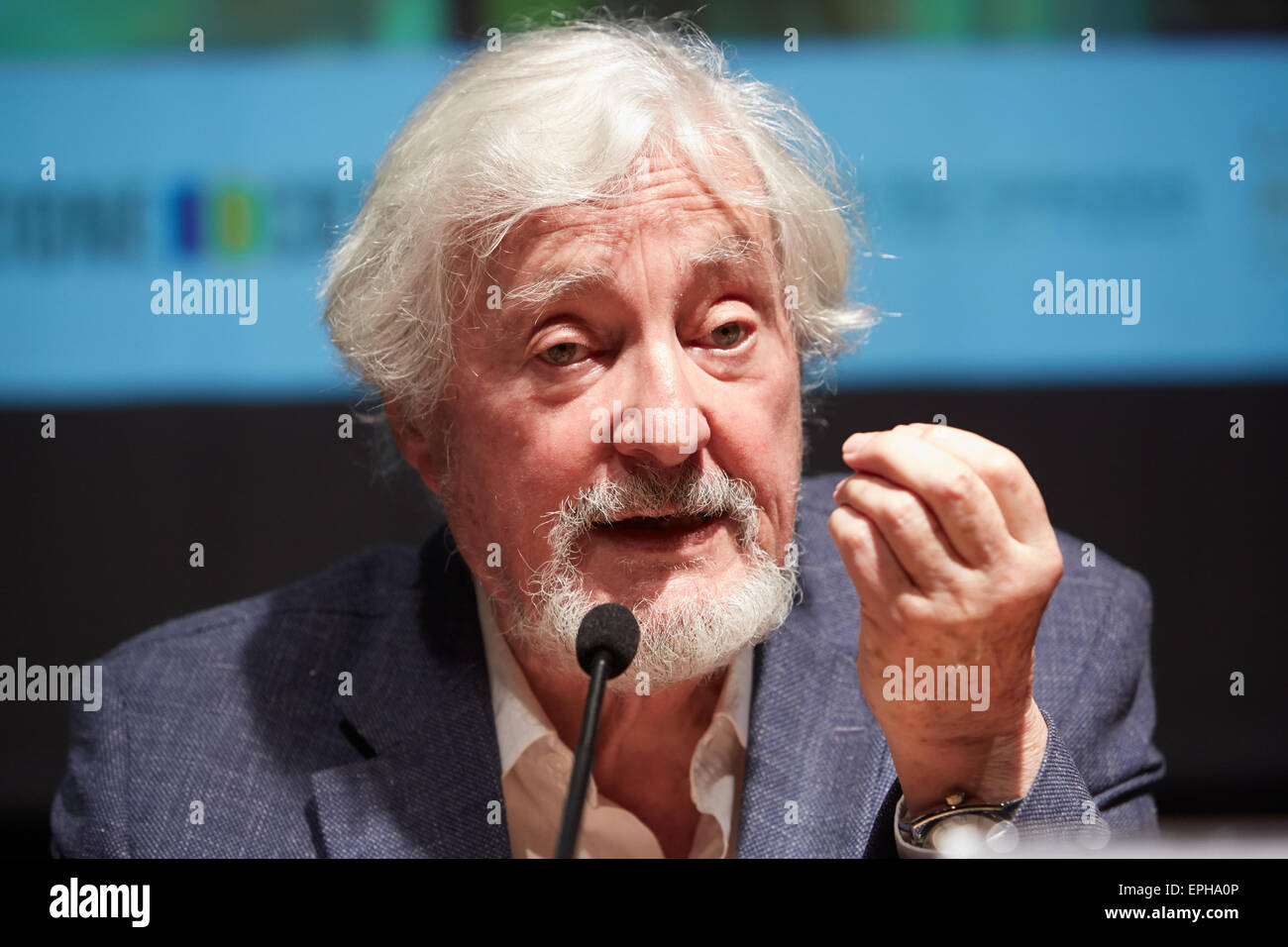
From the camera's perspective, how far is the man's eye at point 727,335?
1.68m

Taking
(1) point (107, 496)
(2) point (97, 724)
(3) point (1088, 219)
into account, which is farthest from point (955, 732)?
(1) point (107, 496)

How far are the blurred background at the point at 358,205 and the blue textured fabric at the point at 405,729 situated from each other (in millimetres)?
718

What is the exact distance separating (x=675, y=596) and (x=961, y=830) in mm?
468

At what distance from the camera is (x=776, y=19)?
259cm

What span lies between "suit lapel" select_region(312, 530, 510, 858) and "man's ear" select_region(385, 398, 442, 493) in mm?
211

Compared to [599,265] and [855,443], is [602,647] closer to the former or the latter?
[855,443]

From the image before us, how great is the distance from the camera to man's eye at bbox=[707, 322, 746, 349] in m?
1.68

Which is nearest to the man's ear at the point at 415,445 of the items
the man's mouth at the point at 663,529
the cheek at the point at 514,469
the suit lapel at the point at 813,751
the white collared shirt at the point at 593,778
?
the cheek at the point at 514,469

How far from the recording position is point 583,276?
63.7 inches

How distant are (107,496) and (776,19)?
1880 mm

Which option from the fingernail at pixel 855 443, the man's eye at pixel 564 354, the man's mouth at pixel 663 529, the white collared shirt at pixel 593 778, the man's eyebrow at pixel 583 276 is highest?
the man's eyebrow at pixel 583 276

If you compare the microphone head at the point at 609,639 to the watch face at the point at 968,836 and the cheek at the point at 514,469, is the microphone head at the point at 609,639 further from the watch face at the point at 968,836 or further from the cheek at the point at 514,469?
the watch face at the point at 968,836

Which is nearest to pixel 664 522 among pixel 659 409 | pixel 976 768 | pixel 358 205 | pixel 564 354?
pixel 659 409
